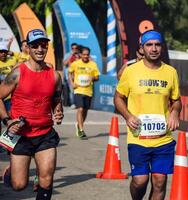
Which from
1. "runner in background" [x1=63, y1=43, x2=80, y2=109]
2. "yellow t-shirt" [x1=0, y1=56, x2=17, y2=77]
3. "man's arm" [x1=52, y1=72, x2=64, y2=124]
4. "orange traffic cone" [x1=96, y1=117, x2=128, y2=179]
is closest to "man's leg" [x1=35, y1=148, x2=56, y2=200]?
"man's arm" [x1=52, y1=72, x2=64, y2=124]

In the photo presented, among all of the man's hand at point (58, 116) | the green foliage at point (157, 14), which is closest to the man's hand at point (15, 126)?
the man's hand at point (58, 116)

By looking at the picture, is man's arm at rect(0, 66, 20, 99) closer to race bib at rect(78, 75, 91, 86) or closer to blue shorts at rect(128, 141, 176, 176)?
blue shorts at rect(128, 141, 176, 176)

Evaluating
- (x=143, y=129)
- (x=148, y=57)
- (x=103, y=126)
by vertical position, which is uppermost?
(x=148, y=57)

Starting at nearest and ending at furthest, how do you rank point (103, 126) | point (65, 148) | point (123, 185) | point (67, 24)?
1. point (123, 185)
2. point (65, 148)
3. point (103, 126)
4. point (67, 24)

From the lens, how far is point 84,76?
54.5ft

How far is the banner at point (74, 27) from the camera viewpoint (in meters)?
27.2

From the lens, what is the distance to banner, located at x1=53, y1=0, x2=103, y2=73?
27188 mm

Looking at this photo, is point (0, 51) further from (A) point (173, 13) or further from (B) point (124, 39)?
(A) point (173, 13)

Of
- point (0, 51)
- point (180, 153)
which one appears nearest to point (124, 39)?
point (0, 51)

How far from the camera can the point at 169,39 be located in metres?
47.3

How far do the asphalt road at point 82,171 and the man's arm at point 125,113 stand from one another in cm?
195

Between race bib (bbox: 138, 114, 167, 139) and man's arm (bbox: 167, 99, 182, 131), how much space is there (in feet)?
0.19

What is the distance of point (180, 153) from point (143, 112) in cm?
102

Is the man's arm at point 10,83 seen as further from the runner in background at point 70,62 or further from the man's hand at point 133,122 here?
the runner in background at point 70,62
